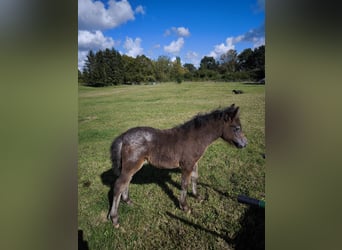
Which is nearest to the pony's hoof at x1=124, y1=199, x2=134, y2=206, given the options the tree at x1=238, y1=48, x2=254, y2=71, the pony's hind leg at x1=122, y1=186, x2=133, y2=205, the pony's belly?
the pony's hind leg at x1=122, y1=186, x2=133, y2=205

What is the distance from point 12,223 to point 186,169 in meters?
2.16

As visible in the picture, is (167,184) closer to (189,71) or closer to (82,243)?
(82,243)

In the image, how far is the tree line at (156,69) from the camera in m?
2.99

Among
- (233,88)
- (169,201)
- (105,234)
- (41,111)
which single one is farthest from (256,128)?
(41,111)

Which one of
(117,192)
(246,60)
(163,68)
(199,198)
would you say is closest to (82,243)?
(117,192)

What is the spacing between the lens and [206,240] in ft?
8.79

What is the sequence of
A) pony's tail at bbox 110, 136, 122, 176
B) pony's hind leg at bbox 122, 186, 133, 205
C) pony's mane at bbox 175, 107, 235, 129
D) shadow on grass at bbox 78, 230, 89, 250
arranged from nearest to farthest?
shadow on grass at bbox 78, 230, 89, 250 → pony's tail at bbox 110, 136, 122, 176 → pony's mane at bbox 175, 107, 235, 129 → pony's hind leg at bbox 122, 186, 133, 205

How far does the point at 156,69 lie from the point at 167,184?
195cm

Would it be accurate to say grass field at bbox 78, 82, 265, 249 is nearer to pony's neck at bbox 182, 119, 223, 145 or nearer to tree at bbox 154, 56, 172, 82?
tree at bbox 154, 56, 172, 82

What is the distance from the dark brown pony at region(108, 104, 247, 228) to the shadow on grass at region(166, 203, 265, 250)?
2.14 ft


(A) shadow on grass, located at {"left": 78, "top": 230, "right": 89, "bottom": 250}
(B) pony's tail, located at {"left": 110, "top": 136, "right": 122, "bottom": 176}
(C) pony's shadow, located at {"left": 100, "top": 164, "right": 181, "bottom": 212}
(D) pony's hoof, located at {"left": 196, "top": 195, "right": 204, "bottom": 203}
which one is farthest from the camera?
(C) pony's shadow, located at {"left": 100, "top": 164, "right": 181, "bottom": 212}

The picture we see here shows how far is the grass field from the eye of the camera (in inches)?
106

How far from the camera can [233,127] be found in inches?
115

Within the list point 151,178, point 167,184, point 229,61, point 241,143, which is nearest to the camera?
point 241,143
